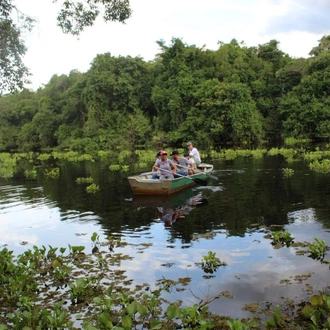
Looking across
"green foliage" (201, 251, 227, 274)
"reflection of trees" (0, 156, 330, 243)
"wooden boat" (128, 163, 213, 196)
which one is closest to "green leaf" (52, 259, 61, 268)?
"green foliage" (201, 251, 227, 274)

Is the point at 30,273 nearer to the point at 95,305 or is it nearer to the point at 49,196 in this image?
the point at 95,305

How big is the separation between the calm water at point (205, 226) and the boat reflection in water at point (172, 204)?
3 cm

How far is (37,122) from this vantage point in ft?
176

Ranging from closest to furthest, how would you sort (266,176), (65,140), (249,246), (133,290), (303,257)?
(133,290)
(303,257)
(249,246)
(266,176)
(65,140)

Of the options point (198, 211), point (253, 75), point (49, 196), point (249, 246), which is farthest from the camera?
point (253, 75)

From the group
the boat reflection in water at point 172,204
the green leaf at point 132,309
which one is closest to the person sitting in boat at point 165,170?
the boat reflection in water at point 172,204

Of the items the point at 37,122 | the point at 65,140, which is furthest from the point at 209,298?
the point at 37,122

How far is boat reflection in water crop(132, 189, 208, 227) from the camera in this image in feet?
34.5

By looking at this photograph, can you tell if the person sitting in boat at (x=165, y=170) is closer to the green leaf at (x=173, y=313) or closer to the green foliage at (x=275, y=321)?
the green leaf at (x=173, y=313)

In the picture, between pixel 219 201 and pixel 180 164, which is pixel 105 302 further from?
pixel 180 164

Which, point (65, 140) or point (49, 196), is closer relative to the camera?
point (49, 196)

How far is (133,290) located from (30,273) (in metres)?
1.77

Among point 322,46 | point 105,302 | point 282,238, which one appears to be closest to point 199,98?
point 322,46

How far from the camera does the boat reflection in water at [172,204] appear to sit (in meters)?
10.5
